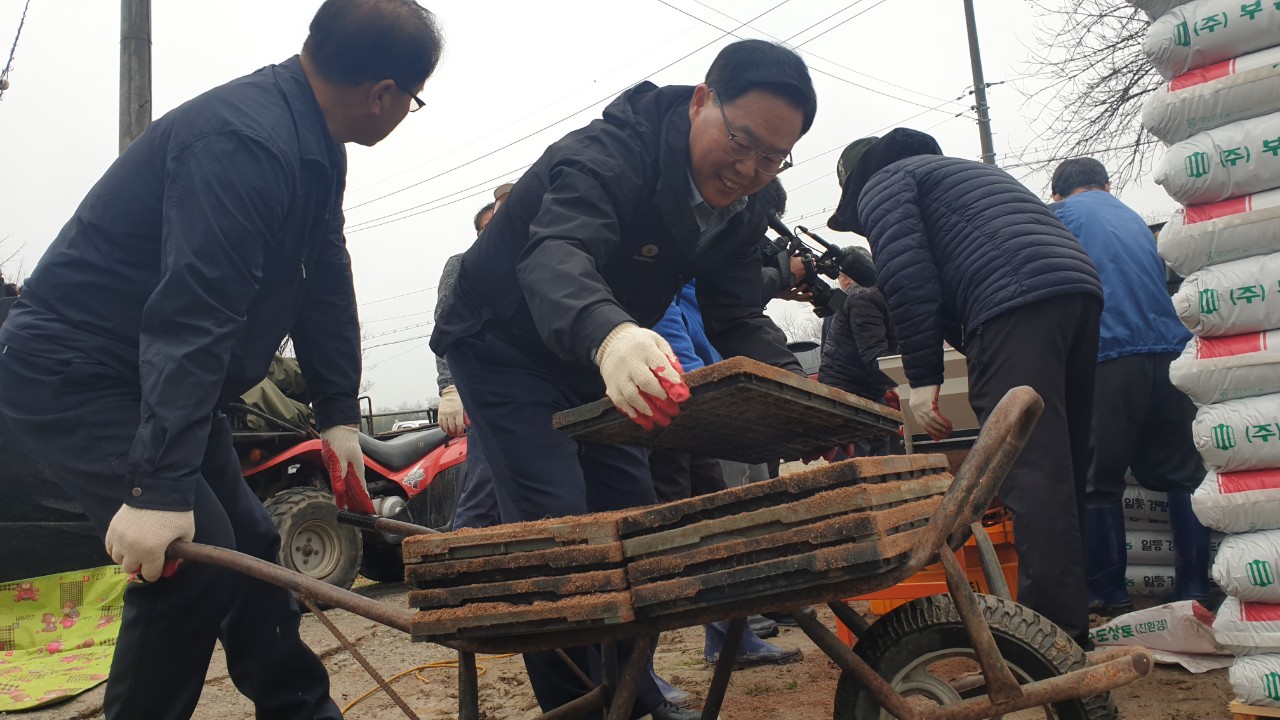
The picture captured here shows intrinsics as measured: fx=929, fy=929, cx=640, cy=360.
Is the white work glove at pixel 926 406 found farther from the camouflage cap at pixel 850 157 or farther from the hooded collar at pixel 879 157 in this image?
the camouflage cap at pixel 850 157

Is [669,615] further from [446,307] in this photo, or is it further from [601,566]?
[446,307]

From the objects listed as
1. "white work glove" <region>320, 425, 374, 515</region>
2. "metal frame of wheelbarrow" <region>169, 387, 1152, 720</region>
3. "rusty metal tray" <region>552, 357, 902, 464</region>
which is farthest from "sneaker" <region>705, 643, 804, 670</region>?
"metal frame of wheelbarrow" <region>169, 387, 1152, 720</region>

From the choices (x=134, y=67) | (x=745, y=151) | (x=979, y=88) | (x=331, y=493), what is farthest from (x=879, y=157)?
(x=979, y=88)

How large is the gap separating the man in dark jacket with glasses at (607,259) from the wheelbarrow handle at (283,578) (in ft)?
1.82

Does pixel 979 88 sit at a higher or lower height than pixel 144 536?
higher

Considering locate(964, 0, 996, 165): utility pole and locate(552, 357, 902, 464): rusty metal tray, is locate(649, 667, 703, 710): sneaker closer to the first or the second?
locate(552, 357, 902, 464): rusty metal tray

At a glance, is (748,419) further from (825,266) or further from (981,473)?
(825,266)

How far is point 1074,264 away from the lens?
9.19 ft

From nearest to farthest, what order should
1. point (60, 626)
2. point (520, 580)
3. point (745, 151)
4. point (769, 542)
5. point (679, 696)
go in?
1. point (769, 542)
2. point (520, 580)
3. point (745, 151)
4. point (679, 696)
5. point (60, 626)

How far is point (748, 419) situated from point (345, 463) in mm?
1447

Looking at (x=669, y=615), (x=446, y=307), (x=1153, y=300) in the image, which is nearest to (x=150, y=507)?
(x=446, y=307)

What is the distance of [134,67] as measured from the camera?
21.7 ft

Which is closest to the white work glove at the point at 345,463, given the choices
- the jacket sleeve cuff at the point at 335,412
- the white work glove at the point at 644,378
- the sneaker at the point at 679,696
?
the jacket sleeve cuff at the point at 335,412

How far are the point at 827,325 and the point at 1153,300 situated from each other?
9.35 feet
